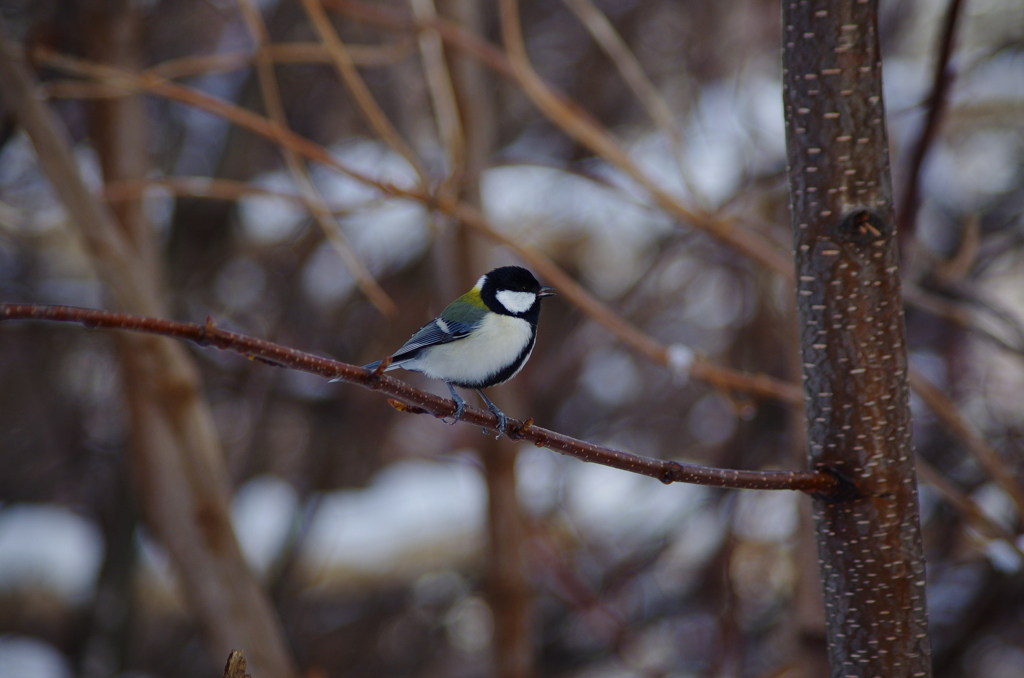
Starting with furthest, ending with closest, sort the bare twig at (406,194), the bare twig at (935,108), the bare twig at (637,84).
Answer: the bare twig at (637,84) → the bare twig at (406,194) → the bare twig at (935,108)

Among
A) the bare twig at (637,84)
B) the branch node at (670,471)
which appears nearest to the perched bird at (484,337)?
the branch node at (670,471)

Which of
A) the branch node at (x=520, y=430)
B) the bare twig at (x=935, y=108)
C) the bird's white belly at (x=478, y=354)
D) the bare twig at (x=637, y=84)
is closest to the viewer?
the branch node at (x=520, y=430)

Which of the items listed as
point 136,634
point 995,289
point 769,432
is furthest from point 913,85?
point 136,634

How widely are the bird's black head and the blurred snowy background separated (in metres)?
1.80

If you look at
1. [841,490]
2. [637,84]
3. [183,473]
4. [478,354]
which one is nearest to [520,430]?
[478,354]

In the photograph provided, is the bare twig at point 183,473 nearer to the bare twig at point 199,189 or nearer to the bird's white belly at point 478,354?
the bare twig at point 199,189

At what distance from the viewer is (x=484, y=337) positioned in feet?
4.63

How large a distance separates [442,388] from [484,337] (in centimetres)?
244

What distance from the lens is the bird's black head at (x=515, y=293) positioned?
1.44 metres

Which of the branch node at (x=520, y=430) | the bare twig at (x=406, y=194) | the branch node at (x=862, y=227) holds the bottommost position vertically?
the branch node at (x=520, y=430)

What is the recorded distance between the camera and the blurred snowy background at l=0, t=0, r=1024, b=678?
11.9ft

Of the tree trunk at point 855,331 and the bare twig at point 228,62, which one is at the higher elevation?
the bare twig at point 228,62

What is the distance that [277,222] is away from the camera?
4297mm

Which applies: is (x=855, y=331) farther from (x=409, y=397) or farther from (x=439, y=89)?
(x=439, y=89)
